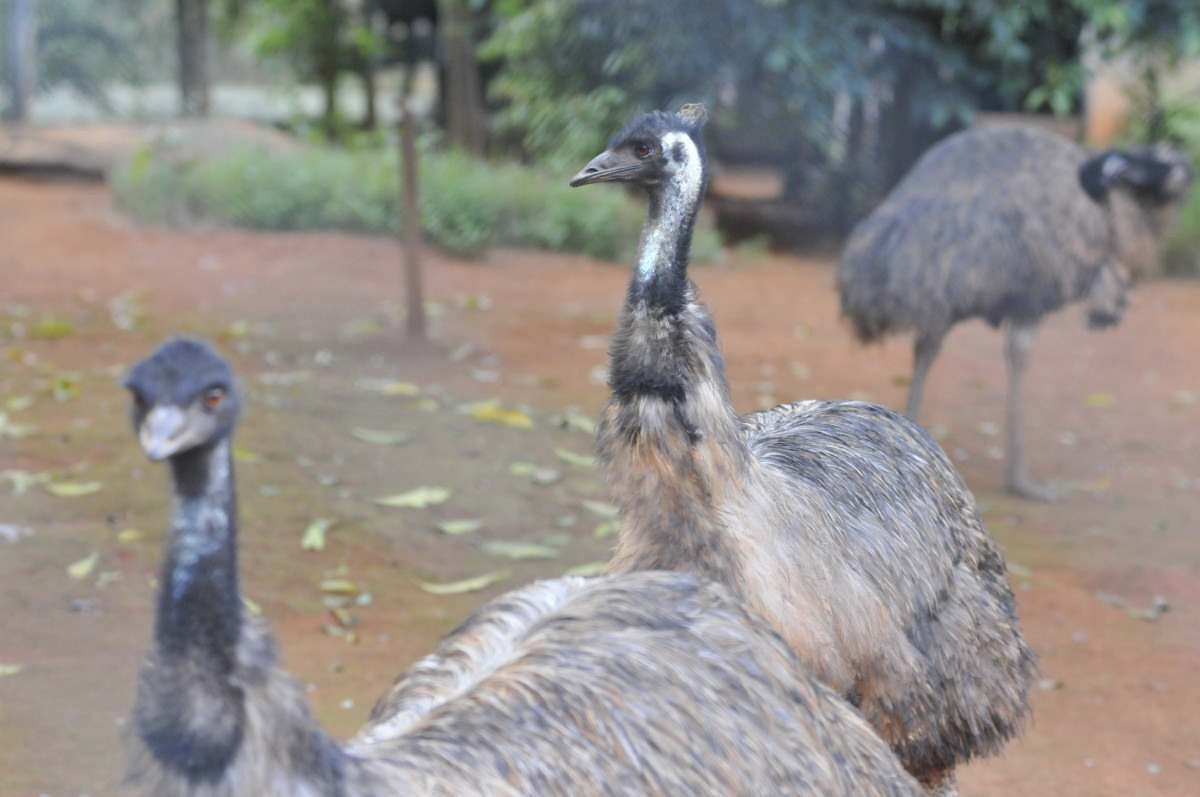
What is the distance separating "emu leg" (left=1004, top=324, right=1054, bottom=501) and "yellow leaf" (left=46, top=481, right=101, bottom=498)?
154 inches

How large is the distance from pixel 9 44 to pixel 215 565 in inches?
592

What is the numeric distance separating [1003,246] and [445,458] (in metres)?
2.62

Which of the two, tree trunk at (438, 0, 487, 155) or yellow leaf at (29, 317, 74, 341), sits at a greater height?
tree trunk at (438, 0, 487, 155)

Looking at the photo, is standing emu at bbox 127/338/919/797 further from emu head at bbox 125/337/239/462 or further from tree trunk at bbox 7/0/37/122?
tree trunk at bbox 7/0/37/122

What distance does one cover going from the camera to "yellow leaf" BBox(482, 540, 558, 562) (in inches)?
226

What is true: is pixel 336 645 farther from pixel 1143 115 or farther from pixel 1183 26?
pixel 1143 115

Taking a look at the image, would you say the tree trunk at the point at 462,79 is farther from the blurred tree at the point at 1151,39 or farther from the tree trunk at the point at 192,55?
the blurred tree at the point at 1151,39

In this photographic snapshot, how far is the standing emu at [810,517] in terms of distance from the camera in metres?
3.12

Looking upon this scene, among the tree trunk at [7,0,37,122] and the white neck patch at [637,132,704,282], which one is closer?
the white neck patch at [637,132,704,282]

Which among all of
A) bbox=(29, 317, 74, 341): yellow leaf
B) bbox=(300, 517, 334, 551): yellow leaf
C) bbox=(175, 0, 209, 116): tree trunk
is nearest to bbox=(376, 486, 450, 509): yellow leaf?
bbox=(300, 517, 334, 551): yellow leaf

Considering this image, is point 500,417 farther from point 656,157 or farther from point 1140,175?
point 656,157

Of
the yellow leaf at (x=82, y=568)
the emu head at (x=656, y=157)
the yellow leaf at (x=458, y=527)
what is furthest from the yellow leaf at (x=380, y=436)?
the emu head at (x=656, y=157)

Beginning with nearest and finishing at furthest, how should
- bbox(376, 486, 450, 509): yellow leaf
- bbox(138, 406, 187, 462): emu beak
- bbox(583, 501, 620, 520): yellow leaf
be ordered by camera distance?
bbox(138, 406, 187, 462): emu beak < bbox(376, 486, 450, 509): yellow leaf < bbox(583, 501, 620, 520): yellow leaf

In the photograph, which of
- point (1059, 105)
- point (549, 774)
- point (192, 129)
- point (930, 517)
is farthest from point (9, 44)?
point (549, 774)
